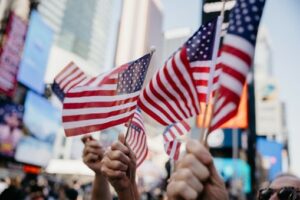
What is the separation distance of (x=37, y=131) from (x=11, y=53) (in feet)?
25.1

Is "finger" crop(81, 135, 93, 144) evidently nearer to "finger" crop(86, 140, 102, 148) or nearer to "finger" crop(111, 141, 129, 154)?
"finger" crop(86, 140, 102, 148)

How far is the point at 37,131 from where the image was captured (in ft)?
92.9

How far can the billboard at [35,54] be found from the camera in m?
27.1

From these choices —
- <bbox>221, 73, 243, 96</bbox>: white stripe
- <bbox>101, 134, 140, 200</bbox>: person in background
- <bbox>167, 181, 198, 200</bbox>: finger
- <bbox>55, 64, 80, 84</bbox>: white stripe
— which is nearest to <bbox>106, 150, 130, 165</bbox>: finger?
<bbox>101, 134, 140, 200</bbox>: person in background

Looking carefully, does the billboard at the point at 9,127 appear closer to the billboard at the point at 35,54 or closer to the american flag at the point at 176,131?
the billboard at the point at 35,54

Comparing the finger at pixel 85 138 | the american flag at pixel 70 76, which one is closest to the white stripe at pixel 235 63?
the finger at pixel 85 138

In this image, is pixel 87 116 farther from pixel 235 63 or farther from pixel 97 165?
pixel 235 63

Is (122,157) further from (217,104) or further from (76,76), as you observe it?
(76,76)

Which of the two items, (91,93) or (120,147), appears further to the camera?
(91,93)

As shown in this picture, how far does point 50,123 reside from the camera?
98.5 feet

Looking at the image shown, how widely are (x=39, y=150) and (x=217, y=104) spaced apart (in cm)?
2832

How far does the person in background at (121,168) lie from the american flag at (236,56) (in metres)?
0.72

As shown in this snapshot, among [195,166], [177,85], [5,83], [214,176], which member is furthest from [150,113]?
[5,83]

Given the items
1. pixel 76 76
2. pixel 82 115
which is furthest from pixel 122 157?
pixel 76 76
